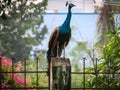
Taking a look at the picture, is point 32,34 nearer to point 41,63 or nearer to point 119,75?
point 41,63

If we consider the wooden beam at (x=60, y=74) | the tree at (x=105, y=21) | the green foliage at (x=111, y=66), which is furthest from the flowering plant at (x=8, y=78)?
the tree at (x=105, y=21)

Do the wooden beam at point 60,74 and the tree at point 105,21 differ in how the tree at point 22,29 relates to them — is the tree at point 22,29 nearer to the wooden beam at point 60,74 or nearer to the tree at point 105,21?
the tree at point 105,21

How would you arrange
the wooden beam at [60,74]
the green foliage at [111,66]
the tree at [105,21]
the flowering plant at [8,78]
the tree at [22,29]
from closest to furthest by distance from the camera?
the wooden beam at [60,74], the flowering plant at [8,78], the green foliage at [111,66], the tree at [105,21], the tree at [22,29]

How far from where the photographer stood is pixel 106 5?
24.1 feet

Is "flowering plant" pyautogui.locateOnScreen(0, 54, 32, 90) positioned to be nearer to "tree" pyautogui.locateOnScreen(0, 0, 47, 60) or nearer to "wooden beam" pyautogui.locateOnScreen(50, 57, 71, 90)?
"wooden beam" pyautogui.locateOnScreen(50, 57, 71, 90)

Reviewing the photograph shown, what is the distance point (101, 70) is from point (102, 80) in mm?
143

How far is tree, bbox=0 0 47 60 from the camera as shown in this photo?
8.01 meters

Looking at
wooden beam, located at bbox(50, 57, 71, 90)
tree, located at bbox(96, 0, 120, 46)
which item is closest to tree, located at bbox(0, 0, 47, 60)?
tree, located at bbox(96, 0, 120, 46)

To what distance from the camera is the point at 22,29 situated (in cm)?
811

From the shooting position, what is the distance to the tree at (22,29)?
26.3 feet

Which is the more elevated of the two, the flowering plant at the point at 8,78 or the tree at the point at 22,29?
the tree at the point at 22,29

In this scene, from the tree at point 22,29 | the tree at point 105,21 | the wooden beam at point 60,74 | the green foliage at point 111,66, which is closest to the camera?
the wooden beam at point 60,74

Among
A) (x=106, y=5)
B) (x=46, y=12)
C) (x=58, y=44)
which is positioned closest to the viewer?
(x=58, y=44)

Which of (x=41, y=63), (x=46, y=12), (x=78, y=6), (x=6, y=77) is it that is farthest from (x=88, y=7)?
(x=6, y=77)
